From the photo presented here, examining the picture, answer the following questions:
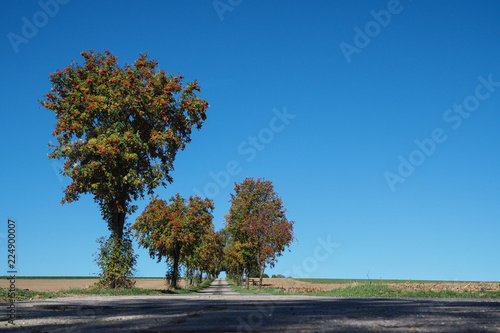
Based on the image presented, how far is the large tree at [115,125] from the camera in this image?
2102 centimetres

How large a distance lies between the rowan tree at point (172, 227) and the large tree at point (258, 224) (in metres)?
4.50

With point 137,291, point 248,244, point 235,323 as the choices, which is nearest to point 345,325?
point 235,323

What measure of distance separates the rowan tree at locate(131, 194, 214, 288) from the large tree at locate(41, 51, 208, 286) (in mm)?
13163

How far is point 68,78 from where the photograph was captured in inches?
866

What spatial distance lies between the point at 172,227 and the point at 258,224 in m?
8.75

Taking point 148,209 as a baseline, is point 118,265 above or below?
below

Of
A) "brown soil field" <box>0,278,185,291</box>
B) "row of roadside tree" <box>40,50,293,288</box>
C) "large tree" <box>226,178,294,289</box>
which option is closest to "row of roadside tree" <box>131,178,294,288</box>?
"large tree" <box>226,178,294,289</box>

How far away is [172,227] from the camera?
36.9 m

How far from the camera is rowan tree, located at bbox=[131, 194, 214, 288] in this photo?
3675cm

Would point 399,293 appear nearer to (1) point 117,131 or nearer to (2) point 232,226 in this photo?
(1) point 117,131

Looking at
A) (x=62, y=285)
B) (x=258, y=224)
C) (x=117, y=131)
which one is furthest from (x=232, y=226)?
(x=62, y=285)

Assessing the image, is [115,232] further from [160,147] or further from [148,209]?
[148,209]

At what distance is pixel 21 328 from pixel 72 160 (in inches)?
656

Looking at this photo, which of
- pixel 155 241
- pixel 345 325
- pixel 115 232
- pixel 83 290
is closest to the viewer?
pixel 345 325
